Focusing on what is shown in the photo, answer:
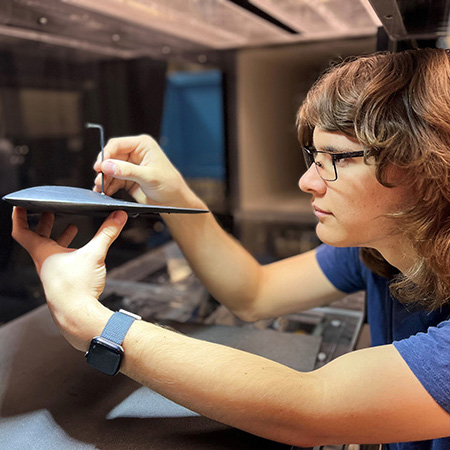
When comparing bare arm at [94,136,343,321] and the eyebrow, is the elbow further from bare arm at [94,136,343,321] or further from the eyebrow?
the eyebrow

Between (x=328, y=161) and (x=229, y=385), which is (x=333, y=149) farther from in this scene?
(x=229, y=385)

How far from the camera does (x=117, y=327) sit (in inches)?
23.0

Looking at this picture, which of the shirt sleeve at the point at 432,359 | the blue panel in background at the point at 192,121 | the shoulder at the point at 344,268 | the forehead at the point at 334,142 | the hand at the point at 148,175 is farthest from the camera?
the blue panel in background at the point at 192,121

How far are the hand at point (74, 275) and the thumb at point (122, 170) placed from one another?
0.09 meters

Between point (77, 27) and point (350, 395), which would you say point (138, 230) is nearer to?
point (77, 27)

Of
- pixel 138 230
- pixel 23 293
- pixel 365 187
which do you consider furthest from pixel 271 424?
pixel 138 230

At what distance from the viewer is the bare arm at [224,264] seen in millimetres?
865

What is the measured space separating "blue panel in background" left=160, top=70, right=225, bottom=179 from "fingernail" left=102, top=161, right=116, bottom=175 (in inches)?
67.2

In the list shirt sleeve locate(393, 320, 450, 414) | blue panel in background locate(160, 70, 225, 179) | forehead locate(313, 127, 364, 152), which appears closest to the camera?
shirt sleeve locate(393, 320, 450, 414)

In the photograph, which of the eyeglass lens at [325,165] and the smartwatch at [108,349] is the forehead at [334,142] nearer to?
the eyeglass lens at [325,165]

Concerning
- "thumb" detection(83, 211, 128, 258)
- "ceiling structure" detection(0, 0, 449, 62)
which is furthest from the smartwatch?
"ceiling structure" detection(0, 0, 449, 62)

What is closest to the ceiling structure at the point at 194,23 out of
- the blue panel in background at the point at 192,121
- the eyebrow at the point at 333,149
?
the eyebrow at the point at 333,149

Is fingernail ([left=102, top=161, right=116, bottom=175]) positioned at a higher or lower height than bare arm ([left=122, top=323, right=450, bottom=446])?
higher

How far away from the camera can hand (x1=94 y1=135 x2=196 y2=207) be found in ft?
2.70
